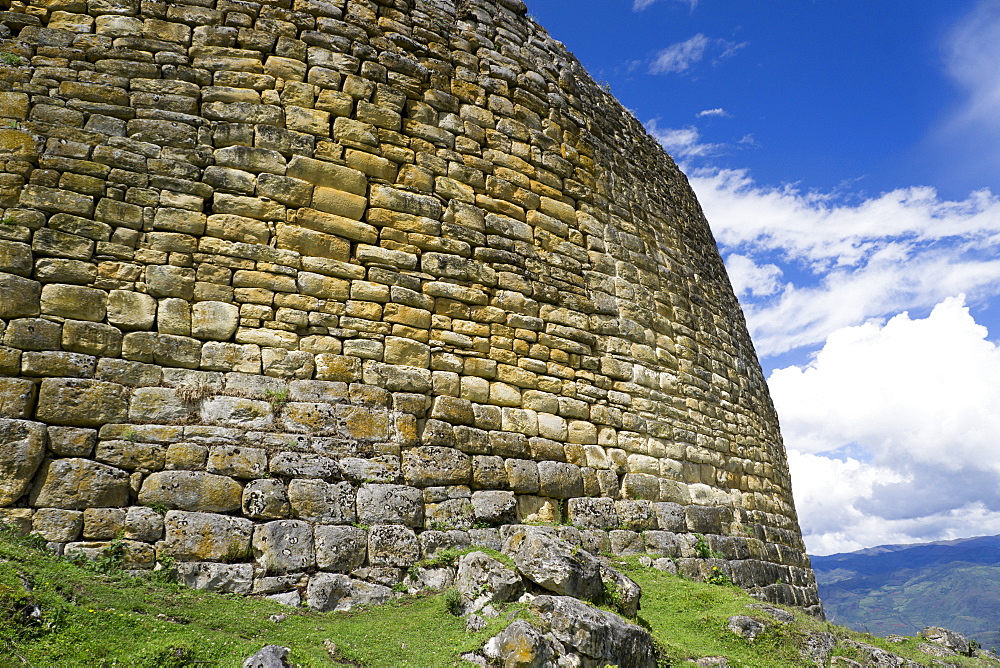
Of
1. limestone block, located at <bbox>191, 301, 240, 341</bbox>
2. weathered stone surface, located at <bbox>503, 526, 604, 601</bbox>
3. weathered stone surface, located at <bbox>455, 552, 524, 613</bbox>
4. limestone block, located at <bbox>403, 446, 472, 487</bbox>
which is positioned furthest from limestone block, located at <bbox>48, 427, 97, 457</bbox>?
weathered stone surface, located at <bbox>503, 526, 604, 601</bbox>

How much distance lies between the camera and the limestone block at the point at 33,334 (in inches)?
201

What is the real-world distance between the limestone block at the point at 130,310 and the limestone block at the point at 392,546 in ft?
7.63

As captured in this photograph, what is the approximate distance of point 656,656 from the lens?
5.12 m

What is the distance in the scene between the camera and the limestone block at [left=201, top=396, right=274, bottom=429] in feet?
17.8

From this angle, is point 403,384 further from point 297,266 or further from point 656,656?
point 656,656

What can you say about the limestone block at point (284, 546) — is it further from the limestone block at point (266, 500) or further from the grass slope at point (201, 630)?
the grass slope at point (201, 630)

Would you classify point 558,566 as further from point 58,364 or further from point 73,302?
point 73,302

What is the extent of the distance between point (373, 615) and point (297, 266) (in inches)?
113

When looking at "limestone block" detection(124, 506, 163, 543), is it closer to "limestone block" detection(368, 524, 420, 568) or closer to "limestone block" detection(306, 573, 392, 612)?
"limestone block" detection(306, 573, 392, 612)

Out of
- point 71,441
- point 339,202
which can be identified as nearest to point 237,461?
point 71,441

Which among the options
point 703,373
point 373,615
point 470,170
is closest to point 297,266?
point 470,170

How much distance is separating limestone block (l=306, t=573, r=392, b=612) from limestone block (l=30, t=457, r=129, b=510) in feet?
4.66

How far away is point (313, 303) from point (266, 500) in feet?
5.50

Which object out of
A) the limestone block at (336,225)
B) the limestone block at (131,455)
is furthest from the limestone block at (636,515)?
the limestone block at (131,455)
